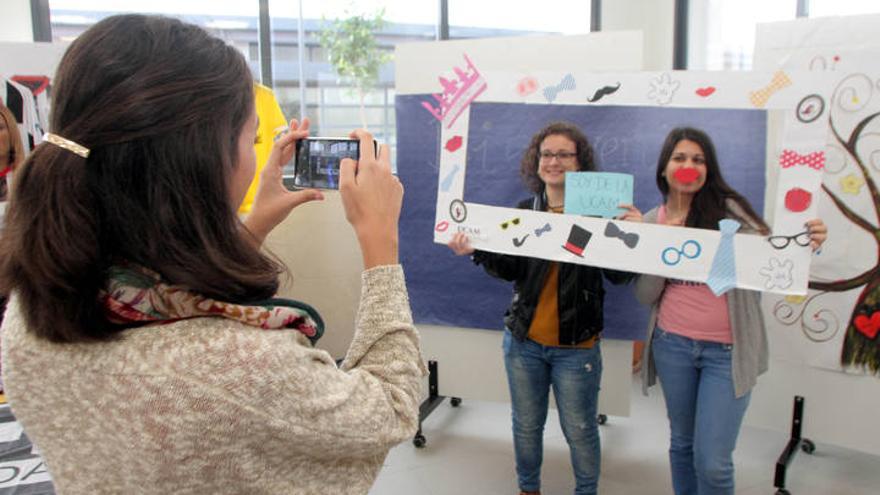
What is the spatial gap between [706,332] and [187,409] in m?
1.68

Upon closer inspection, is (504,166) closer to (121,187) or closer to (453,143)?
(453,143)

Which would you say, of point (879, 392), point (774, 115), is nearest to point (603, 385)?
A: point (879, 392)

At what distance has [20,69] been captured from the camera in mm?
2432

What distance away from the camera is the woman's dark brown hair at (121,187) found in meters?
0.62

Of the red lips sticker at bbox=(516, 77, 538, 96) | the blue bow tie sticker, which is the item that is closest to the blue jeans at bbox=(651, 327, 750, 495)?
the blue bow tie sticker

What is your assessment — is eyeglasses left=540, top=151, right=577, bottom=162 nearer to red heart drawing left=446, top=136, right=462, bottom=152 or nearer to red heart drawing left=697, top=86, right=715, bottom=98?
red heart drawing left=446, top=136, right=462, bottom=152

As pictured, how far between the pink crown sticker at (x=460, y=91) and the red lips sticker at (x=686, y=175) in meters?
0.68

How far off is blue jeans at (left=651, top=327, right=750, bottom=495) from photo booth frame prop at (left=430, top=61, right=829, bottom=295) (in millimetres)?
244

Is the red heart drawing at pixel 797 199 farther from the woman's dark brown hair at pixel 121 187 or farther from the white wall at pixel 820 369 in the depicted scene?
the woman's dark brown hair at pixel 121 187

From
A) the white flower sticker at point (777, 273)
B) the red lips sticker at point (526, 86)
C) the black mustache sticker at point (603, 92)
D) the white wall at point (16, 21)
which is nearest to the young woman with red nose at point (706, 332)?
the white flower sticker at point (777, 273)

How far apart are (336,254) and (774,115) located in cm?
231

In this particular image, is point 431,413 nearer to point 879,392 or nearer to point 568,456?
point 568,456

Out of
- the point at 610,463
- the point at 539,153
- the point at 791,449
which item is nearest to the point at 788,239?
the point at 539,153

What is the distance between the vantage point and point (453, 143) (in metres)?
2.19
